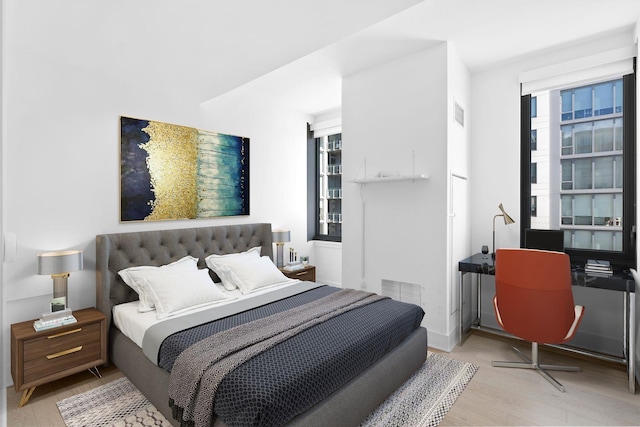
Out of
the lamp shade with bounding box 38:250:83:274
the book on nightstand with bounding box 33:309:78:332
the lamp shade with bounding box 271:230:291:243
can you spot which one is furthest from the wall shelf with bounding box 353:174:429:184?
the book on nightstand with bounding box 33:309:78:332

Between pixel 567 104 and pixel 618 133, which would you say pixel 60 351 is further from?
pixel 618 133

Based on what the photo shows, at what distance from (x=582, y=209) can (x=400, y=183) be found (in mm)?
1726

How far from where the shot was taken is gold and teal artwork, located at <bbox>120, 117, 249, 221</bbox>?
→ 10.6 feet

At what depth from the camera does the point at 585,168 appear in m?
3.31

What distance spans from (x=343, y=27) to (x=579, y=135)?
8.78 ft

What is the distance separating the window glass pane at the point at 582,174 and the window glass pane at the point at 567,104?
17.6 inches

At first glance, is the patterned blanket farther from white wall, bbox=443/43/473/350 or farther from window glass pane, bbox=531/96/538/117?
window glass pane, bbox=531/96/538/117

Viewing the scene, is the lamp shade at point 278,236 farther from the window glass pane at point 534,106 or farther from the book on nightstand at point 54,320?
the window glass pane at point 534,106

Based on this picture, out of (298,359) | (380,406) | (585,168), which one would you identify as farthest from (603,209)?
(298,359)

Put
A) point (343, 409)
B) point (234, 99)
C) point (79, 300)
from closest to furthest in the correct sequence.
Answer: point (343, 409), point (79, 300), point (234, 99)

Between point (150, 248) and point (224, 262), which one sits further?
point (224, 262)

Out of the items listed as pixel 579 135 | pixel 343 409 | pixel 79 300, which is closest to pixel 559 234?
pixel 579 135

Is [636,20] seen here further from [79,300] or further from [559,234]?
[79,300]

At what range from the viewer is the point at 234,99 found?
4.03 meters
